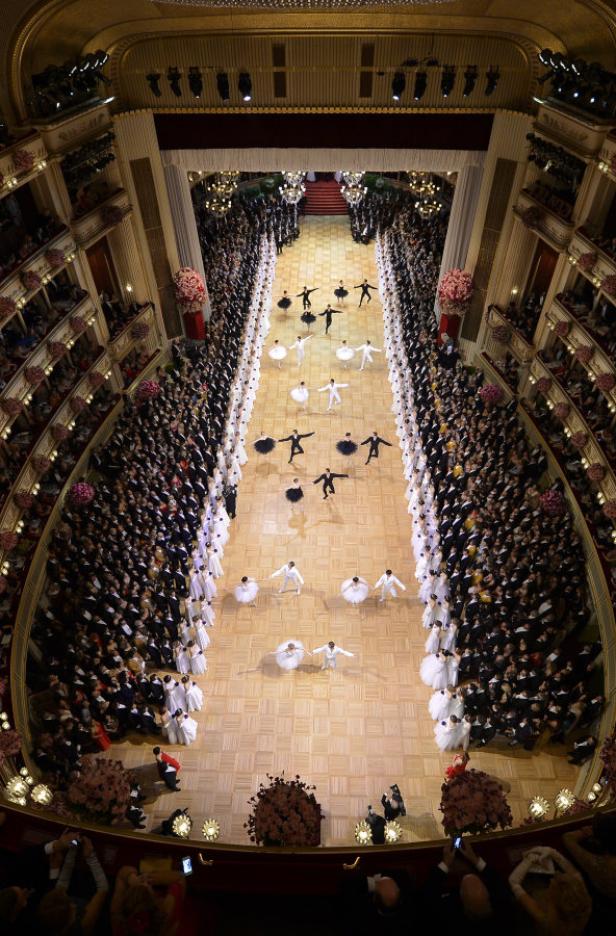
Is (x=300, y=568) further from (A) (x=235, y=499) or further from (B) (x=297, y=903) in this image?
(B) (x=297, y=903)

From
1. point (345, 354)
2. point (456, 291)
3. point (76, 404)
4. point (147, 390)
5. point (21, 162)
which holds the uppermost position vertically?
point (21, 162)

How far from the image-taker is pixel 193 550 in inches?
571

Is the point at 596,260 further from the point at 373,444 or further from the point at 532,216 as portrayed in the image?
the point at 373,444

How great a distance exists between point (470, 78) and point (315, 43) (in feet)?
14.0

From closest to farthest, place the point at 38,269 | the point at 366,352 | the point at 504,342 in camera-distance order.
Result: the point at 38,269, the point at 504,342, the point at 366,352

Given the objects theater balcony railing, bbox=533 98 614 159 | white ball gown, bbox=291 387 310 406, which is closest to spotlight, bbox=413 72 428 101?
theater balcony railing, bbox=533 98 614 159

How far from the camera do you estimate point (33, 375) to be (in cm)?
1243

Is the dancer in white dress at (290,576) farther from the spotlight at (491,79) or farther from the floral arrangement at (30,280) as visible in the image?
the spotlight at (491,79)

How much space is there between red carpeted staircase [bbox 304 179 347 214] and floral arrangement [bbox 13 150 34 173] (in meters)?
23.5

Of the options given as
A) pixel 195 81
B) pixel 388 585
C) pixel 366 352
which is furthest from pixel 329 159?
pixel 388 585

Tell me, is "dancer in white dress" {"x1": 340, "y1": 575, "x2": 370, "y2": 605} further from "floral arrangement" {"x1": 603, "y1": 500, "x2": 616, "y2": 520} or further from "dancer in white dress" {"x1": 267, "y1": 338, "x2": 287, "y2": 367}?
"dancer in white dress" {"x1": 267, "y1": 338, "x2": 287, "y2": 367}

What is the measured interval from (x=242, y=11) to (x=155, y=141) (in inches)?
176

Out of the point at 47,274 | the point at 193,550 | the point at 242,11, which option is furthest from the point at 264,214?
the point at 193,550

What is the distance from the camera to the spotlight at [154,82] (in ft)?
51.1
